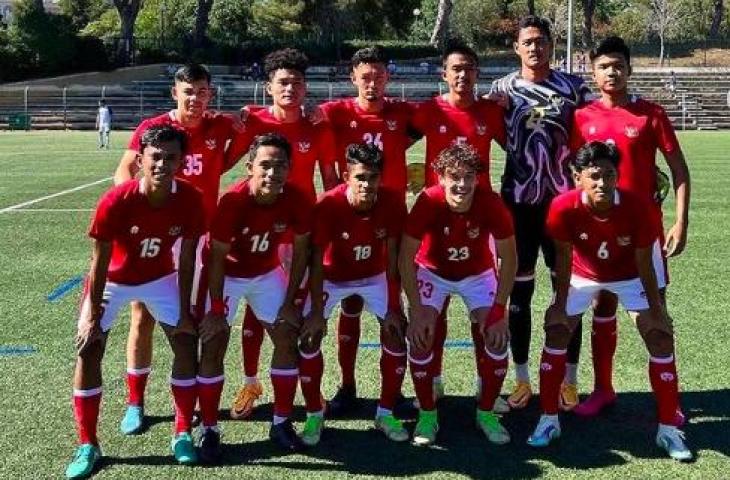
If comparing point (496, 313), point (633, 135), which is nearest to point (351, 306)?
point (496, 313)

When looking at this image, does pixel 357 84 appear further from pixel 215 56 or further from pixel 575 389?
pixel 215 56

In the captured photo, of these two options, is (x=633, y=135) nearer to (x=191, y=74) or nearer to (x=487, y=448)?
(x=487, y=448)

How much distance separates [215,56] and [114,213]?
48.2 m

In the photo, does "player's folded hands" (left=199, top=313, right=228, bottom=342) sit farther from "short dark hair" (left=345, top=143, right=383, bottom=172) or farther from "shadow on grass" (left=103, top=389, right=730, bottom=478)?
"short dark hair" (left=345, top=143, right=383, bottom=172)

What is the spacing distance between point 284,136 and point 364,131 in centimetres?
53

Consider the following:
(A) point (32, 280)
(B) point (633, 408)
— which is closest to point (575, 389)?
(B) point (633, 408)

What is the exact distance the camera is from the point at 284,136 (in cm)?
510

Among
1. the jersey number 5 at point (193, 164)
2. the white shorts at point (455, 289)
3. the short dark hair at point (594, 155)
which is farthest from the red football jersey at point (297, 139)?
the short dark hair at point (594, 155)

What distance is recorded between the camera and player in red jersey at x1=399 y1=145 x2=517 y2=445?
15.2 ft

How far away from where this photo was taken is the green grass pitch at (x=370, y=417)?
14.1ft

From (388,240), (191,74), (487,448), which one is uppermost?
(191,74)

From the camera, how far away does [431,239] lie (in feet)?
16.1

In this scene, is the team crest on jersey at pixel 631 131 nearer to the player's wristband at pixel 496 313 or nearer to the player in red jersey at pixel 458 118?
the player in red jersey at pixel 458 118

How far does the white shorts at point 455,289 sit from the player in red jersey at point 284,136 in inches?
33.2
